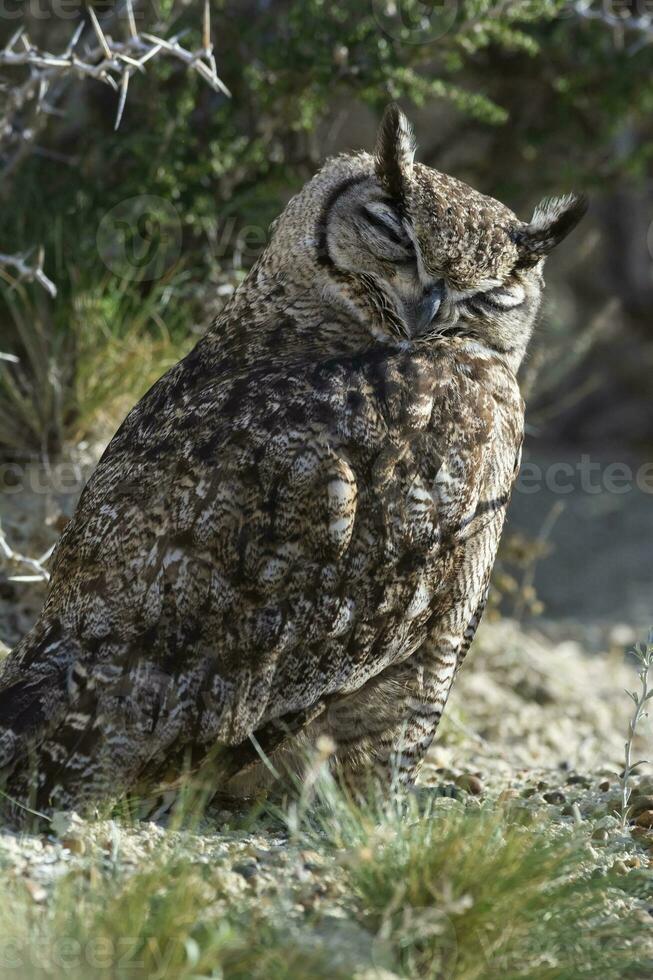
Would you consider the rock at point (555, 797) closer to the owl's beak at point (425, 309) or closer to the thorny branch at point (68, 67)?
the owl's beak at point (425, 309)

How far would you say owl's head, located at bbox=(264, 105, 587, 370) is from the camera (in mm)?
3174

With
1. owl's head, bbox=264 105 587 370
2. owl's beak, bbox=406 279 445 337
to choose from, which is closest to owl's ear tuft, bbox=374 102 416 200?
owl's head, bbox=264 105 587 370

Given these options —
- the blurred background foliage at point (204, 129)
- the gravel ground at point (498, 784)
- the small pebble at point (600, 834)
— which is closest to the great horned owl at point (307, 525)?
the gravel ground at point (498, 784)

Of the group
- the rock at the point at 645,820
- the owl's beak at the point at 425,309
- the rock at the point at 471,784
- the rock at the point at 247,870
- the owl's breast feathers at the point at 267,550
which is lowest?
the rock at the point at 247,870

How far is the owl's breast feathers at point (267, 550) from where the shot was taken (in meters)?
2.82

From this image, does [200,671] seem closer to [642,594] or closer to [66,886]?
[66,886]

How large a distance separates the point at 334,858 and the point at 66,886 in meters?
0.62

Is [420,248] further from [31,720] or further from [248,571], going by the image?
[31,720]

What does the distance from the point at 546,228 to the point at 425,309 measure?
0.51 metres

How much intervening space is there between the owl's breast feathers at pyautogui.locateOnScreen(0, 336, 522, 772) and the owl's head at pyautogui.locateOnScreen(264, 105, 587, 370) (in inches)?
8.3

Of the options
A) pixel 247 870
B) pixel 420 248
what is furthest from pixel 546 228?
pixel 247 870

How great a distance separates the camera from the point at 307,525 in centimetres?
286

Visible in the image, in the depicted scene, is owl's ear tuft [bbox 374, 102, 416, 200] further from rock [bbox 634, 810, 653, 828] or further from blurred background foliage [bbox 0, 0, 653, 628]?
rock [bbox 634, 810, 653, 828]

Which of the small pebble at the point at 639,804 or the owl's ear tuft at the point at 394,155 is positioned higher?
the owl's ear tuft at the point at 394,155
